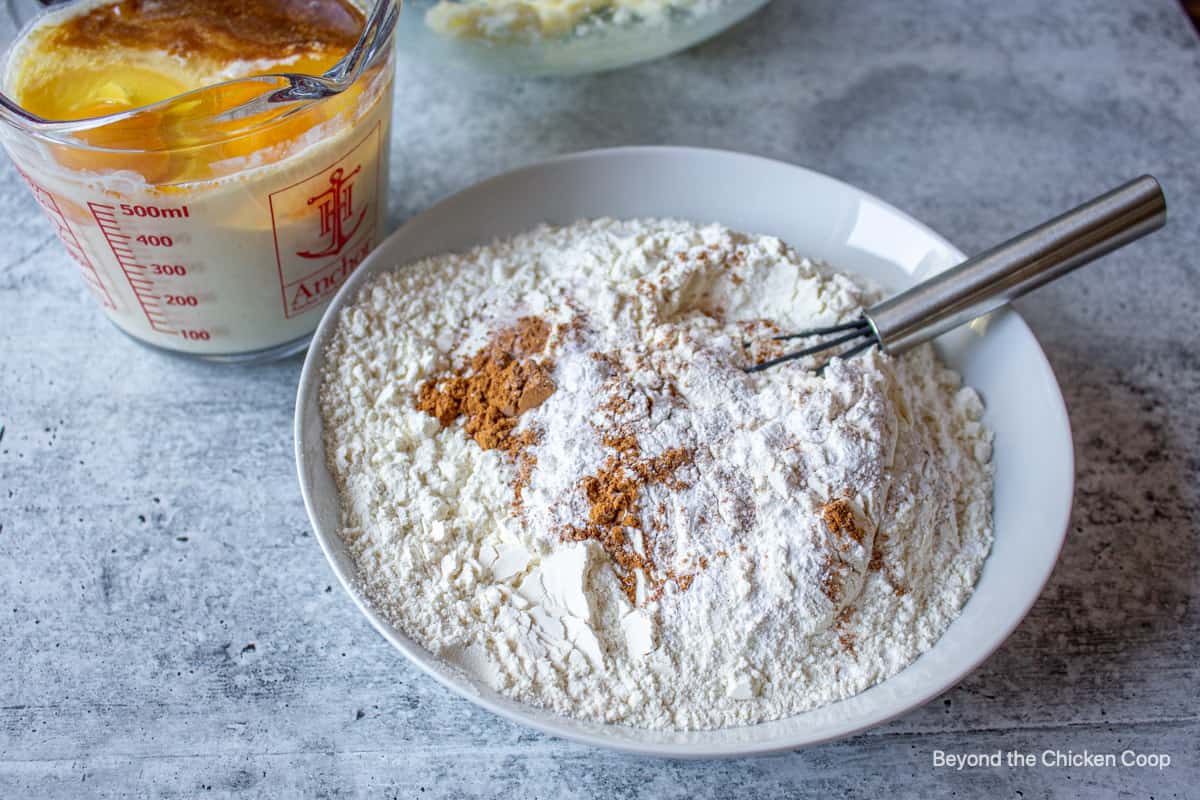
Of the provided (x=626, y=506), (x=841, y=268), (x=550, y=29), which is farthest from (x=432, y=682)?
(x=550, y=29)

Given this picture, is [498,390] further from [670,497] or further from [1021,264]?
[1021,264]

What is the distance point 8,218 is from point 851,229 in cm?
110

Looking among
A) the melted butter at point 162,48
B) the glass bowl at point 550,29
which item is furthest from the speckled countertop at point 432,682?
the melted butter at point 162,48

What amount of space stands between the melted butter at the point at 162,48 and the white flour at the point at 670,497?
26 centimetres

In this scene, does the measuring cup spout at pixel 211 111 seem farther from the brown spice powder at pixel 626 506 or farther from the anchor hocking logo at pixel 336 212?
the brown spice powder at pixel 626 506

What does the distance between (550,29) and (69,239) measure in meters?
0.66

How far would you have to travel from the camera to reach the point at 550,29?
1359mm

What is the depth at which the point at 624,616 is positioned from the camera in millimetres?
914

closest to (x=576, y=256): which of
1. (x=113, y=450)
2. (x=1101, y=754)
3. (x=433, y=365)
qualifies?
(x=433, y=365)

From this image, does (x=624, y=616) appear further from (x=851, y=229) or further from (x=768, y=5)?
(x=768, y=5)

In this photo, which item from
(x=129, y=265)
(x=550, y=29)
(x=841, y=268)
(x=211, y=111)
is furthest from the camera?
(x=550, y=29)

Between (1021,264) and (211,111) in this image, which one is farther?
(1021,264)

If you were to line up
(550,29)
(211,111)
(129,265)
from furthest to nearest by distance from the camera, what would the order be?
(550,29) → (129,265) → (211,111)

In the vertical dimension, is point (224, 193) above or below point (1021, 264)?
above
